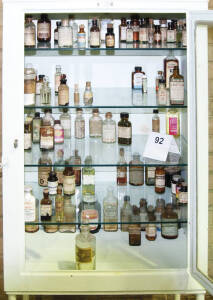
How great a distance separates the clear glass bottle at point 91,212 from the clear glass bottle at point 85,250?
0.04 meters

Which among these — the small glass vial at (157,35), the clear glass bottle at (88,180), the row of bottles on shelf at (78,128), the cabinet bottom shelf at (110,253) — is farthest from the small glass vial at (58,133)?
the small glass vial at (157,35)

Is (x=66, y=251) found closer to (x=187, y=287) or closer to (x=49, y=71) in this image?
(x=187, y=287)

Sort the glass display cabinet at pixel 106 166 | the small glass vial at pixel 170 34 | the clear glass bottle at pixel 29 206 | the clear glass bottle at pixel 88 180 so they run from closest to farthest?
the glass display cabinet at pixel 106 166
the clear glass bottle at pixel 29 206
the small glass vial at pixel 170 34
the clear glass bottle at pixel 88 180

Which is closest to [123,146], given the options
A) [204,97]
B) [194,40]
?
[204,97]

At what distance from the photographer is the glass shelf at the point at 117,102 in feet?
6.50

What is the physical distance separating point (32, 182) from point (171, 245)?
2.84 ft

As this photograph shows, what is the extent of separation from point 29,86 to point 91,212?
740 millimetres

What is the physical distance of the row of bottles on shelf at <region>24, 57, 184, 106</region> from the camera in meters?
2.01

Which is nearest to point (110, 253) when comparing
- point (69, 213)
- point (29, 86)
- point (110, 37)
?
point (69, 213)

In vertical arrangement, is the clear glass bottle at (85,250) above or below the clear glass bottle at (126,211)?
below

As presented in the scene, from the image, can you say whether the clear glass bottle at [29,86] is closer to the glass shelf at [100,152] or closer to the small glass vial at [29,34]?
the small glass vial at [29,34]

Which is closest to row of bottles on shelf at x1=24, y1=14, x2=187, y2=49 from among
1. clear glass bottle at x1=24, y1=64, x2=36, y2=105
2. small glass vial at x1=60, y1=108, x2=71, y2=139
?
clear glass bottle at x1=24, y1=64, x2=36, y2=105

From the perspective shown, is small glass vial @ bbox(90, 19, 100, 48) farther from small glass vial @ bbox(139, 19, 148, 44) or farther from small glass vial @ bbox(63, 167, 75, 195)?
small glass vial @ bbox(63, 167, 75, 195)

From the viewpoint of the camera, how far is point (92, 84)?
2338 mm
